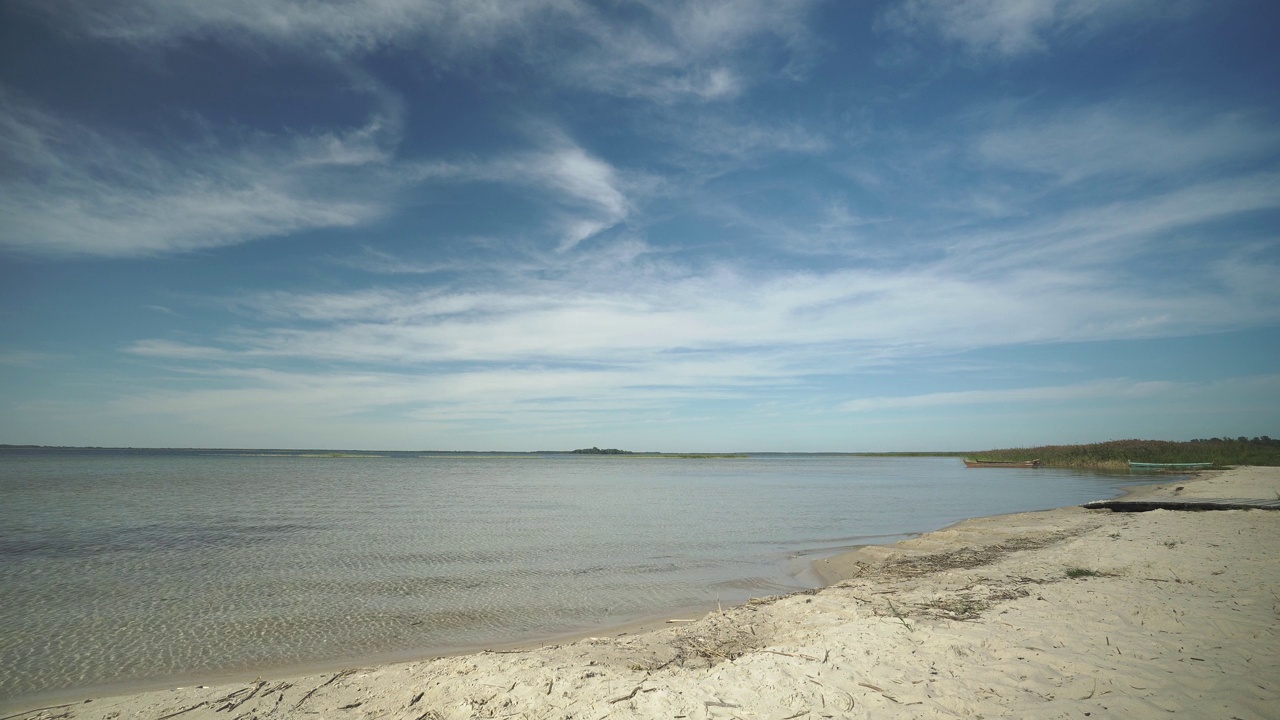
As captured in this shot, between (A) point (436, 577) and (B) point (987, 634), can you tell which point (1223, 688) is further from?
(A) point (436, 577)

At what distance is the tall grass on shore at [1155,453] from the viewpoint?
50422 millimetres

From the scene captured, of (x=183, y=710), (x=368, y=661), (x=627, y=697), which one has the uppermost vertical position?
(x=627, y=697)

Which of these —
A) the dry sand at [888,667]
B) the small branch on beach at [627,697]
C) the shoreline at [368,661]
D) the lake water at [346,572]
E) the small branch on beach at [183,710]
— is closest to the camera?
the dry sand at [888,667]

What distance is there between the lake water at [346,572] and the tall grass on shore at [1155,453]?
132 feet

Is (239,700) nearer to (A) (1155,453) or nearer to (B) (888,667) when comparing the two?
(B) (888,667)

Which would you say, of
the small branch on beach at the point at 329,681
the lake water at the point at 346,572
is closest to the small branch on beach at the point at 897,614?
the lake water at the point at 346,572

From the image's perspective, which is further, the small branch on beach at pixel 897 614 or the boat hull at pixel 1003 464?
the boat hull at pixel 1003 464

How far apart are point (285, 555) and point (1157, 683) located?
17072mm

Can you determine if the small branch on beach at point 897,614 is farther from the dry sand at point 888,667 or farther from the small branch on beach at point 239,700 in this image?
the small branch on beach at point 239,700

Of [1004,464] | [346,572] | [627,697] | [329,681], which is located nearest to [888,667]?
[627,697]

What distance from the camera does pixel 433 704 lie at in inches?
206

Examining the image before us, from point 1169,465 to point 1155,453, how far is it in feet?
32.0

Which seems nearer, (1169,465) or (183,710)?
(183,710)

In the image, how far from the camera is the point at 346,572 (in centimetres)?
1292
